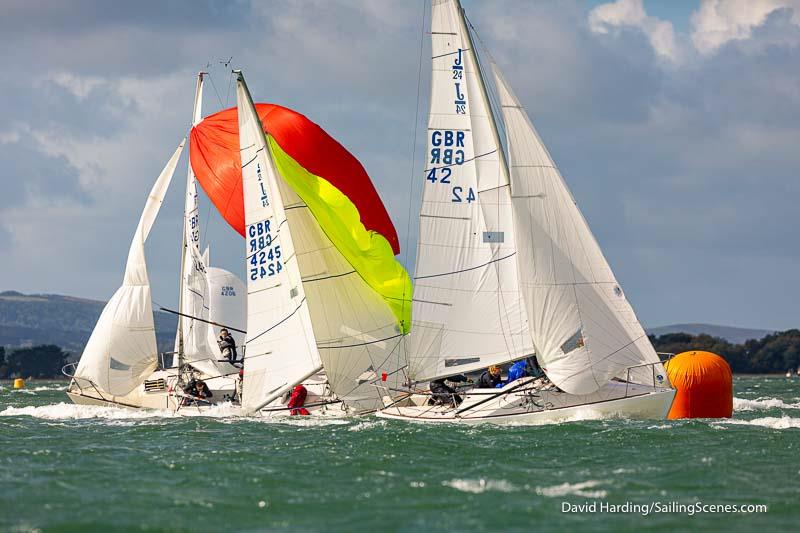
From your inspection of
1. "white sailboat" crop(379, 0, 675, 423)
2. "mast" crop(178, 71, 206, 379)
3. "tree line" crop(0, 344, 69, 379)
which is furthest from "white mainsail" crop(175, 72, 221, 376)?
"tree line" crop(0, 344, 69, 379)

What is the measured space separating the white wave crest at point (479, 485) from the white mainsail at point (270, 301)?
437 inches

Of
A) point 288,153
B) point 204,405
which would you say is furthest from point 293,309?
point 288,153

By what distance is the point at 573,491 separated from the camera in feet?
53.4

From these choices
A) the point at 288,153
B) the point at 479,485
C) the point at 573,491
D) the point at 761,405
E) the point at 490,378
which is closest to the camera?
the point at 573,491

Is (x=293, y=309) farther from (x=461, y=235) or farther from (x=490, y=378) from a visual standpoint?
(x=490, y=378)

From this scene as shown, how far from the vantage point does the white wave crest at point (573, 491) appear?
629 inches

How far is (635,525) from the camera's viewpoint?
14078 millimetres

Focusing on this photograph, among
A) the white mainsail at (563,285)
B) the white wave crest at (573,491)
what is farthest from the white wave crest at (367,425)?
the white wave crest at (573,491)

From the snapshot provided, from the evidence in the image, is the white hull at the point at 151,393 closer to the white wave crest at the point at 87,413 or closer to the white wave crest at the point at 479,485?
the white wave crest at the point at 87,413

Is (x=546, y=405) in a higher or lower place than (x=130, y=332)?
lower

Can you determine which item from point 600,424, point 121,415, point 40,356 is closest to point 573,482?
point 600,424

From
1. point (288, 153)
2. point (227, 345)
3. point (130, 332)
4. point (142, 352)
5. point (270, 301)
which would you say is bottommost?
point (142, 352)

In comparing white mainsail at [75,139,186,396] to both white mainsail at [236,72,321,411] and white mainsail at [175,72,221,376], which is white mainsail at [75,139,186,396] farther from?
white mainsail at [236,72,321,411]

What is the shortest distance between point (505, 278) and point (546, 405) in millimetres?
2752
